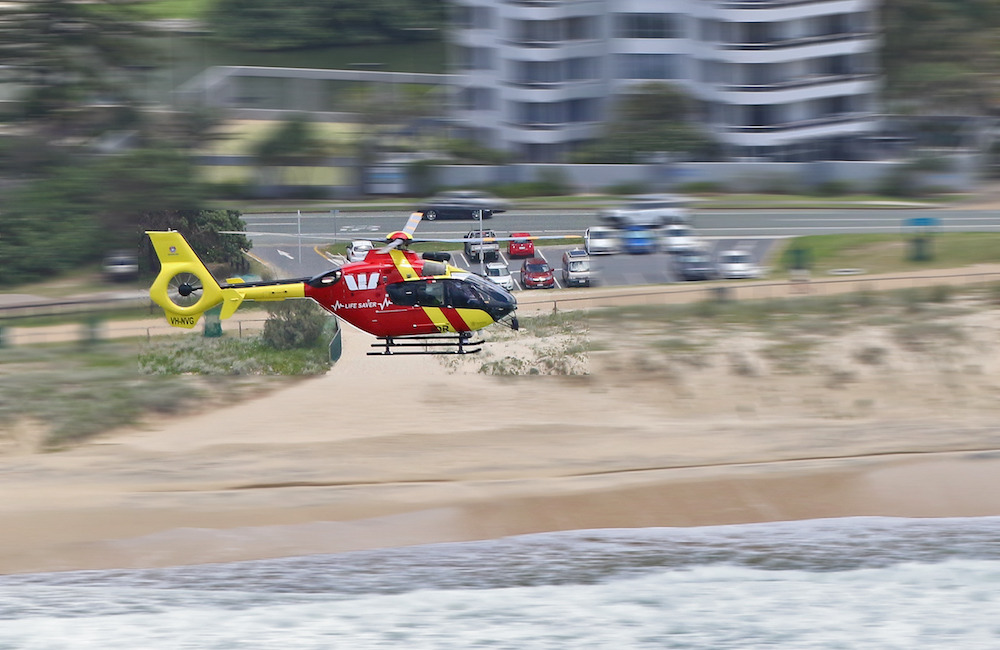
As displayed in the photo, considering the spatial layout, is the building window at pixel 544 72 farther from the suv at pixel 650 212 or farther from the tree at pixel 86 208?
the tree at pixel 86 208

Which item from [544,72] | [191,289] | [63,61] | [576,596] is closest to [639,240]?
[544,72]

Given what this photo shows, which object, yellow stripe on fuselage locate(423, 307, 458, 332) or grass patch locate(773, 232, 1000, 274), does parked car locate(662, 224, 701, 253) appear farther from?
yellow stripe on fuselage locate(423, 307, 458, 332)

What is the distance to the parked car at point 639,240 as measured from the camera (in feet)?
46.9

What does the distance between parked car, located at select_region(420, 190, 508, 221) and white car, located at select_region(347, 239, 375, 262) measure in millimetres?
3397

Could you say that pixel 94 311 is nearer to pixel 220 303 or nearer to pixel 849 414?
pixel 220 303

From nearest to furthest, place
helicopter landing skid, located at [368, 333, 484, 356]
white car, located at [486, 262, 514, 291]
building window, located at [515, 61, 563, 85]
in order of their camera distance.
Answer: helicopter landing skid, located at [368, 333, 484, 356] → white car, located at [486, 262, 514, 291] → building window, located at [515, 61, 563, 85]

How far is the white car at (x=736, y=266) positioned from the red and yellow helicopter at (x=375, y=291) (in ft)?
17.7

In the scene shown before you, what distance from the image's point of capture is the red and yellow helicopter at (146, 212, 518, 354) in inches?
408

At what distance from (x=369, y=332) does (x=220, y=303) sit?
4.68ft

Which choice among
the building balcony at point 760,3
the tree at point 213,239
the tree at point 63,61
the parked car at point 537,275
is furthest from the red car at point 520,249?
the tree at point 63,61

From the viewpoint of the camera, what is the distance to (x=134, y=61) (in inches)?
688

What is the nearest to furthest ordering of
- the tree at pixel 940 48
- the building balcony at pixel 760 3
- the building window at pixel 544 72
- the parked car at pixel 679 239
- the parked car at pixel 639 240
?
the parked car at pixel 639 240 → the parked car at pixel 679 239 → the building balcony at pixel 760 3 → the building window at pixel 544 72 → the tree at pixel 940 48

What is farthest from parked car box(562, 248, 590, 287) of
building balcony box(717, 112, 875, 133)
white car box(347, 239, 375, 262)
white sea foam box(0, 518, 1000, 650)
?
building balcony box(717, 112, 875, 133)

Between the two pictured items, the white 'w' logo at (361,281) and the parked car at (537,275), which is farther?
the parked car at (537,275)
